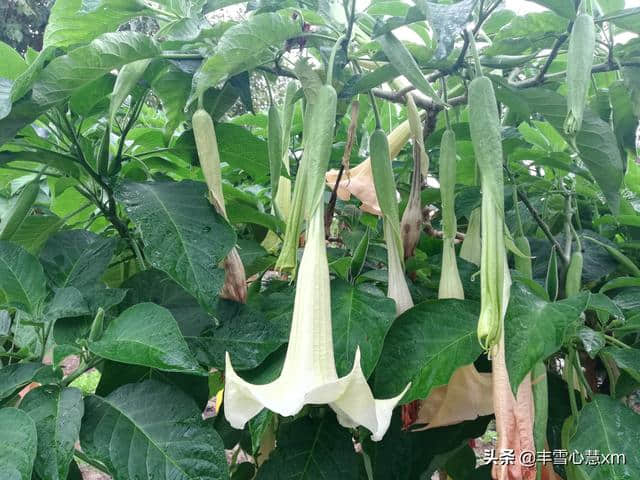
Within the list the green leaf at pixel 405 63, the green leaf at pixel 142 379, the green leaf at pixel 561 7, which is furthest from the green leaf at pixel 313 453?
the green leaf at pixel 561 7

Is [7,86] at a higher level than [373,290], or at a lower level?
higher

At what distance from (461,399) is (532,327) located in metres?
0.12

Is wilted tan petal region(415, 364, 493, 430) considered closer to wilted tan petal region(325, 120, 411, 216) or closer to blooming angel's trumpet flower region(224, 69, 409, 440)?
blooming angel's trumpet flower region(224, 69, 409, 440)

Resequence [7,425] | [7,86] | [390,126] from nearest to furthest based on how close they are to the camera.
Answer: [7,425], [7,86], [390,126]

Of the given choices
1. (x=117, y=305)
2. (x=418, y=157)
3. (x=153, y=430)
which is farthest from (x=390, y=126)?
(x=153, y=430)

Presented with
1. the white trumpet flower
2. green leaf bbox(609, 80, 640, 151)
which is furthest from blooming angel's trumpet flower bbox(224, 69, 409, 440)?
green leaf bbox(609, 80, 640, 151)

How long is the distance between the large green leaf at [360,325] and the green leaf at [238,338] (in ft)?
0.20

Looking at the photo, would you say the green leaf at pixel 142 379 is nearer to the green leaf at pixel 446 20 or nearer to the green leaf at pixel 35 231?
the green leaf at pixel 35 231

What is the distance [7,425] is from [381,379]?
33cm

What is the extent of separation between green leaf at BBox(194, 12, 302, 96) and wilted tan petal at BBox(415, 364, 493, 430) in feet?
1.21

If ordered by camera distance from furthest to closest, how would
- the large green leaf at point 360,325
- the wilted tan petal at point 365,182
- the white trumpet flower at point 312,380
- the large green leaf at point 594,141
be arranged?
the wilted tan petal at point 365,182
the large green leaf at point 594,141
the large green leaf at point 360,325
the white trumpet flower at point 312,380

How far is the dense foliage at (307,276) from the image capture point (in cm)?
48

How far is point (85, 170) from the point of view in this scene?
724mm

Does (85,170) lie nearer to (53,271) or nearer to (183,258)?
(53,271)
